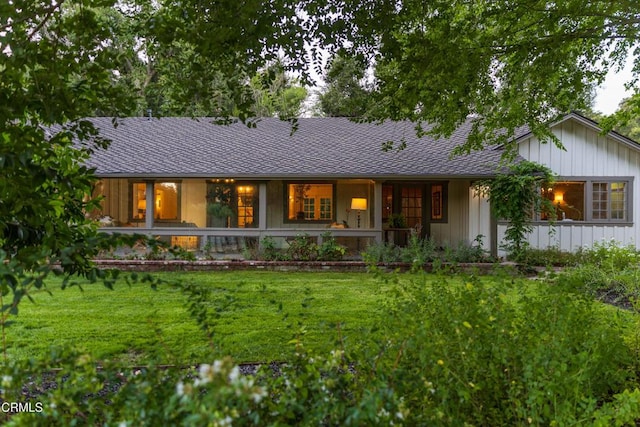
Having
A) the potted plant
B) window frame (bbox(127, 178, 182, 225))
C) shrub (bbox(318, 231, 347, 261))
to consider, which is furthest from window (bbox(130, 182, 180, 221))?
the potted plant

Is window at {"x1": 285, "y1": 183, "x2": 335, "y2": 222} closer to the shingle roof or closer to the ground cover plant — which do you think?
the shingle roof

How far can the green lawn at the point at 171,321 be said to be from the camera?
480cm

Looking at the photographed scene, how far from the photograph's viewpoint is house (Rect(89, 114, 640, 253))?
492 inches

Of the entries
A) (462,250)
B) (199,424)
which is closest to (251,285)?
(462,250)

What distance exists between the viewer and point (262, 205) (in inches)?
497

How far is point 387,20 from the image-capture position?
422 cm

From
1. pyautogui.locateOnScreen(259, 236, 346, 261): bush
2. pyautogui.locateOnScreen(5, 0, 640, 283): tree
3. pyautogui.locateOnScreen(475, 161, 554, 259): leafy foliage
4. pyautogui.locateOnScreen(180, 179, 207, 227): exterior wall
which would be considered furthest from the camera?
pyautogui.locateOnScreen(180, 179, 207, 227): exterior wall

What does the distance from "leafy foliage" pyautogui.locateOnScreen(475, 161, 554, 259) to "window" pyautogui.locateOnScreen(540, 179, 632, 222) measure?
1833 millimetres

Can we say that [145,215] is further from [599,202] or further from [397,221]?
[599,202]

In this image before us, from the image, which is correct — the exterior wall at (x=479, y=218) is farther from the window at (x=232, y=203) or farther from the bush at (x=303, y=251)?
the window at (x=232, y=203)

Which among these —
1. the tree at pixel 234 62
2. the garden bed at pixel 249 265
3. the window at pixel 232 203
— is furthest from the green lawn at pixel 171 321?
the window at pixel 232 203

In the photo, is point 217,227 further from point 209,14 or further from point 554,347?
point 554,347

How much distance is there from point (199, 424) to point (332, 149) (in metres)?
13.2

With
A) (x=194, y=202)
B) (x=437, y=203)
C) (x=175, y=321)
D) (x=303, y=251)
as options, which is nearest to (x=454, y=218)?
(x=437, y=203)
